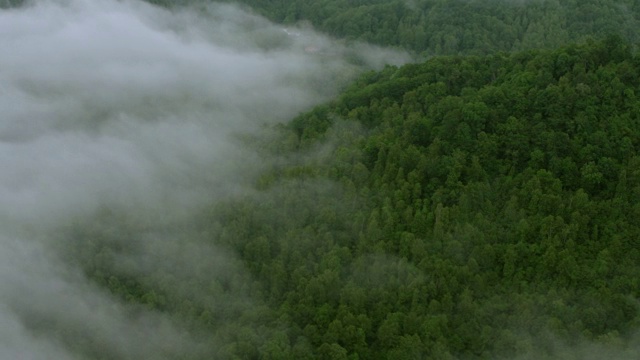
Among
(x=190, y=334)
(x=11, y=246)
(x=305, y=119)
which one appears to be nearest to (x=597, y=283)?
(x=190, y=334)

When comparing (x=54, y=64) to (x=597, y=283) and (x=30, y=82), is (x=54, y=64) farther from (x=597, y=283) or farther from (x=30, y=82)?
(x=597, y=283)

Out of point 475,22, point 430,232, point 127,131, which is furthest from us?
point 475,22

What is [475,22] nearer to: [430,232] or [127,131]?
[127,131]

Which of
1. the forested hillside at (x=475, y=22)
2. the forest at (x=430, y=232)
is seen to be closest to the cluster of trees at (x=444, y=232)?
the forest at (x=430, y=232)

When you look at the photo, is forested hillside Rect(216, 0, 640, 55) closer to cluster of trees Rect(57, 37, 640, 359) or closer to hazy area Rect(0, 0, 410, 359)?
hazy area Rect(0, 0, 410, 359)

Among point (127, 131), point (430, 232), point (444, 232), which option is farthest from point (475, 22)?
point (444, 232)

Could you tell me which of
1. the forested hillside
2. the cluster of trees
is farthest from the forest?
the forested hillside
